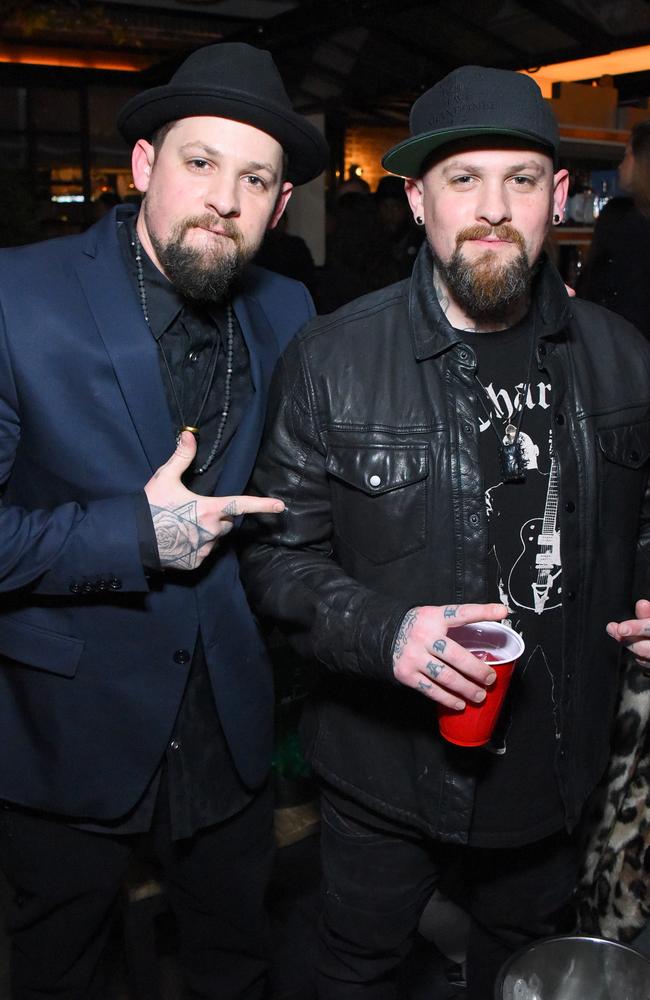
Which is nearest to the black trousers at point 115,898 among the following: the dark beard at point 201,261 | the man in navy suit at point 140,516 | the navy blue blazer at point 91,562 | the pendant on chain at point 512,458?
the man in navy suit at point 140,516

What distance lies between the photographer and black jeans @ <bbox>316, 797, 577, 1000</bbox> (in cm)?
197

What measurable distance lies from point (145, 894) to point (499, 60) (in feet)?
20.8

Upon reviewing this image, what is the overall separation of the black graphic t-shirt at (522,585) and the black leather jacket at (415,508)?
0.09ft

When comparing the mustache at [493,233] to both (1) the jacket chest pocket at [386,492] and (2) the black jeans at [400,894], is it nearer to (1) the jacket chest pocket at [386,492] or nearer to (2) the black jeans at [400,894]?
(1) the jacket chest pocket at [386,492]

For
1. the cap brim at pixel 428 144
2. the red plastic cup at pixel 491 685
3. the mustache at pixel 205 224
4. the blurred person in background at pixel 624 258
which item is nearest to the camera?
the red plastic cup at pixel 491 685

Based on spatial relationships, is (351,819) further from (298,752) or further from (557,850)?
(298,752)

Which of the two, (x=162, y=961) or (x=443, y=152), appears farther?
(x=162, y=961)

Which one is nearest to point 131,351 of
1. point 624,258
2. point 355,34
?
point 624,258

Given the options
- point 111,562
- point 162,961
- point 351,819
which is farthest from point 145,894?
point 111,562

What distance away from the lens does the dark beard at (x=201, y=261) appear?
1.86m

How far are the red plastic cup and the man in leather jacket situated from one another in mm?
151

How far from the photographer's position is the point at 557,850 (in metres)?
2.06

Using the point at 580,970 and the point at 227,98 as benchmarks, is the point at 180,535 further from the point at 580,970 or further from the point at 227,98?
the point at 580,970

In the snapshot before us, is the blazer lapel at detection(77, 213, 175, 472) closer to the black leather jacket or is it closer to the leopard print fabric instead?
the black leather jacket
